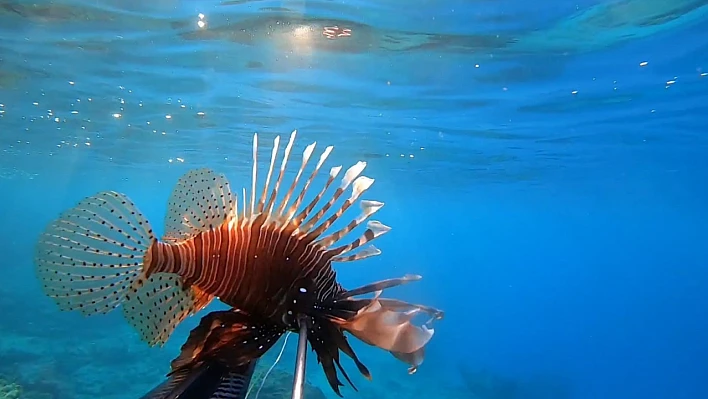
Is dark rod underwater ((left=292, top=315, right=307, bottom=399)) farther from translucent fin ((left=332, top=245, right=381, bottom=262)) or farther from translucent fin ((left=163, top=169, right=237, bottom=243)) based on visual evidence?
translucent fin ((left=163, top=169, right=237, bottom=243))

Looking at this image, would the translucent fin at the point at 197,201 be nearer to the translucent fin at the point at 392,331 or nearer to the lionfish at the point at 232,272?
the lionfish at the point at 232,272

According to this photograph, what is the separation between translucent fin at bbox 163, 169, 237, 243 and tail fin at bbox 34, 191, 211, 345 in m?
0.22

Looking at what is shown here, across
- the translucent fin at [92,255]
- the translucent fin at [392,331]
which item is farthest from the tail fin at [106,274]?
the translucent fin at [392,331]

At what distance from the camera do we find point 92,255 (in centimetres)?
241

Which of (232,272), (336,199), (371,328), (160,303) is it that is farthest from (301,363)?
(160,303)

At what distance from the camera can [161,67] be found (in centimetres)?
1176

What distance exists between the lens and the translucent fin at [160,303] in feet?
7.80

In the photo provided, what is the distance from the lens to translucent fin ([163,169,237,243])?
2648mm

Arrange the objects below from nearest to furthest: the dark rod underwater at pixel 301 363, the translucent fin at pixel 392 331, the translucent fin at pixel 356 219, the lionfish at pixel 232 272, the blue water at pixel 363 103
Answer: the dark rod underwater at pixel 301 363
the translucent fin at pixel 392 331
the lionfish at pixel 232 272
the translucent fin at pixel 356 219
the blue water at pixel 363 103

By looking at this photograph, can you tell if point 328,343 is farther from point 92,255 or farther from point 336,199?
point 92,255

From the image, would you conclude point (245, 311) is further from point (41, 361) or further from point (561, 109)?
point (41, 361)

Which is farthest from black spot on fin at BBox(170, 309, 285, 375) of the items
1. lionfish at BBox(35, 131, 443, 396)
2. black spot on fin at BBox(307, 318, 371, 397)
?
black spot on fin at BBox(307, 318, 371, 397)

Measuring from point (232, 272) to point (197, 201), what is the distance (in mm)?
587

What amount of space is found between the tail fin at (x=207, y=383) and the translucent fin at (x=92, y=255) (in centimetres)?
71
